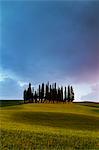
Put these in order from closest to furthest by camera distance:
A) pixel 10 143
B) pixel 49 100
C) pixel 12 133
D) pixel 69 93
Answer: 1. pixel 10 143
2. pixel 12 133
3. pixel 49 100
4. pixel 69 93

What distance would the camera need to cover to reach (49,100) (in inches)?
5330

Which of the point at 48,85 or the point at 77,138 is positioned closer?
the point at 77,138

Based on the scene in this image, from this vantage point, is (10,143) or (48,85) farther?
(48,85)

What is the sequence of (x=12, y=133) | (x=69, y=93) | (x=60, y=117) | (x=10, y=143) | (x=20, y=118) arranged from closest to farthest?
1. (x=10, y=143)
2. (x=12, y=133)
3. (x=20, y=118)
4. (x=60, y=117)
5. (x=69, y=93)

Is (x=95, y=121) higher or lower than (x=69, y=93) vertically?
lower

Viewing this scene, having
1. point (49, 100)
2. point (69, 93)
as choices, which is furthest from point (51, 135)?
point (69, 93)

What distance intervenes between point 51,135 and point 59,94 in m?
105

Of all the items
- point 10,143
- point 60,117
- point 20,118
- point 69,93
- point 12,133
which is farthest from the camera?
point 69,93

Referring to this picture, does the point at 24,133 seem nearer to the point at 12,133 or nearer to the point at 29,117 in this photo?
the point at 12,133

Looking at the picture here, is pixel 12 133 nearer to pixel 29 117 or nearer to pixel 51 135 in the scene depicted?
pixel 51 135

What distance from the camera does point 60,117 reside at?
6294 cm

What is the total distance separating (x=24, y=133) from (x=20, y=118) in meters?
24.7

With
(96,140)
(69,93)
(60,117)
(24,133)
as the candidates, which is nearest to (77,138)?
(96,140)

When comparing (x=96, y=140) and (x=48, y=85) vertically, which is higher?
(x=48, y=85)
